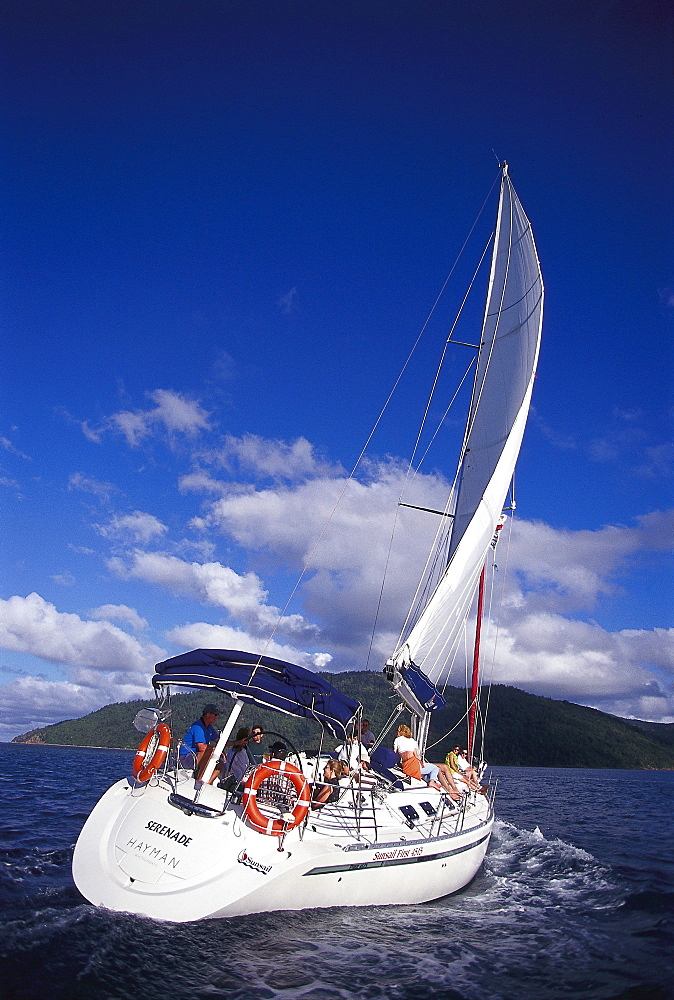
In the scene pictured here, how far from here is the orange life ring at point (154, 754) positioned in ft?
30.1

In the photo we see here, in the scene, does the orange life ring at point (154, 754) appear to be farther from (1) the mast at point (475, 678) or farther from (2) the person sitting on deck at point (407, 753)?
(1) the mast at point (475, 678)

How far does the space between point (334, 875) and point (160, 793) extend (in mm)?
2769

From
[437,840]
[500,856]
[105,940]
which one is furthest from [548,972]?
[500,856]

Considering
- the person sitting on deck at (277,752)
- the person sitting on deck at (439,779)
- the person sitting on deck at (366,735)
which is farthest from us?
the person sitting on deck at (366,735)

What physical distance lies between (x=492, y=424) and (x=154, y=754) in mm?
12607

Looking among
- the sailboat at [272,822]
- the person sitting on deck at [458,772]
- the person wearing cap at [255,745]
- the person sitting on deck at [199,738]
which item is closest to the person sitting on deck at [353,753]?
the sailboat at [272,822]

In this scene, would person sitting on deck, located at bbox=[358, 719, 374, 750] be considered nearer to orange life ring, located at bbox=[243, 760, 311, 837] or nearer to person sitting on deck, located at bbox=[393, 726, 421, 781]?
person sitting on deck, located at bbox=[393, 726, 421, 781]

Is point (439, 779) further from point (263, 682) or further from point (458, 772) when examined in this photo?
point (263, 682)

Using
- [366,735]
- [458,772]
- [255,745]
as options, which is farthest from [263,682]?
[458,772]

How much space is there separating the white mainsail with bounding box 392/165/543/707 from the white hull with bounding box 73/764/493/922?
175 inches

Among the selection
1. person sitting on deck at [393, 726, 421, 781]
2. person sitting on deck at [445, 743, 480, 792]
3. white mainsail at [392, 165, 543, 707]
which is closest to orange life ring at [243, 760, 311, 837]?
person sitting on deck at [393, 726, 421, 781]

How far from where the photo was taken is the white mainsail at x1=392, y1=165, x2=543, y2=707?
1440cm

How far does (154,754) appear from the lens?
9.38m

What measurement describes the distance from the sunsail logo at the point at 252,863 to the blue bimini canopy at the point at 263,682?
1830 mm
